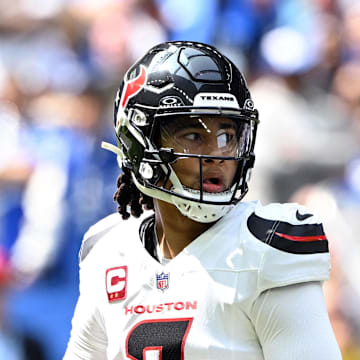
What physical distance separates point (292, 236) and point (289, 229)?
24 mm

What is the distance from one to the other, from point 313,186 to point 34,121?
1.52m

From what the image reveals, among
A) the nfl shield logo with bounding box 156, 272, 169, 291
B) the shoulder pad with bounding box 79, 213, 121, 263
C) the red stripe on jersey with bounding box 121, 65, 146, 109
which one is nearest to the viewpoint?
the nfl shield logo with bounding box 156, 272, 169, 291

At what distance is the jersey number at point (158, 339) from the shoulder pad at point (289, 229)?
10.2 inches

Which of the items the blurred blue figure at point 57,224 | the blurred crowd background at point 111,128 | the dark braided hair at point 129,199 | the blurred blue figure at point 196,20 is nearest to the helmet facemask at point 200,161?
the dark braided hair at point 129,199

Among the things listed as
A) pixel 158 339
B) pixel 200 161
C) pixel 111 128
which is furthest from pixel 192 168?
pixel 111 128

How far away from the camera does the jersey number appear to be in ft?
5.67

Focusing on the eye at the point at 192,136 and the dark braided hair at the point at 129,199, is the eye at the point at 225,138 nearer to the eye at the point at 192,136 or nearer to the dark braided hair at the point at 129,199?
the eye at the point at 192,136

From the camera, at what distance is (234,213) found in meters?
1.86

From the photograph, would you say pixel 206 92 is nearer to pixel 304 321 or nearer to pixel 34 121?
pixel 304 321

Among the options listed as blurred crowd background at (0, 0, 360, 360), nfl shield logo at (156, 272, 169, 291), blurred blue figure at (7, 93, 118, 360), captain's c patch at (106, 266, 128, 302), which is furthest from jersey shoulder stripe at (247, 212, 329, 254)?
blurred blue figure at (7, 93, 118, 360)

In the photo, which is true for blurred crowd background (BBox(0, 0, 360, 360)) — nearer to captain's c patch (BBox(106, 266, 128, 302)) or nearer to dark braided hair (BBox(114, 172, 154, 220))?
dark braided hair (BBox(114, 172, 154, 220))

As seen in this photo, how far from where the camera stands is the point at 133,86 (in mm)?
1956

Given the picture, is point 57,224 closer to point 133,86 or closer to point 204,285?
point 133,86

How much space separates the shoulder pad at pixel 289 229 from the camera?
168 cm
